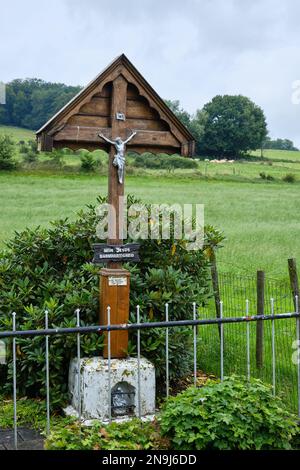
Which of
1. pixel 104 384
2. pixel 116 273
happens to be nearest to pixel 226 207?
pixel 116 273

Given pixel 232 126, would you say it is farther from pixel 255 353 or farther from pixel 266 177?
pixel 255 353

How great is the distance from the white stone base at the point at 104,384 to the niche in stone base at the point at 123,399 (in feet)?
0.06

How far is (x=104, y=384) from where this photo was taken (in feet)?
21.8

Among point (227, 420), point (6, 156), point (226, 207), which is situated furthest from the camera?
point (6, 156)

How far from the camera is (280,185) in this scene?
4081cm

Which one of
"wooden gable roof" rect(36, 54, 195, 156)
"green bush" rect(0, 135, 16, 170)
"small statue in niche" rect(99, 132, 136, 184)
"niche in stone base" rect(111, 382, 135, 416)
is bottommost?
"niche in stone base" rect(111, 382, 135, 416)

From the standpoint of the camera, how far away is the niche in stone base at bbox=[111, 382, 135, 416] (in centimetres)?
675

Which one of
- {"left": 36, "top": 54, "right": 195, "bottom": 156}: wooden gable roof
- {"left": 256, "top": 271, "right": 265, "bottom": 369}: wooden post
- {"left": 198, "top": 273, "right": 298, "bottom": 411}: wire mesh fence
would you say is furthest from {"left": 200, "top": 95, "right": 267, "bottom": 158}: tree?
{"left": 36, "top": 54, "right": 195, "bottom": 156}: wooden gable roof

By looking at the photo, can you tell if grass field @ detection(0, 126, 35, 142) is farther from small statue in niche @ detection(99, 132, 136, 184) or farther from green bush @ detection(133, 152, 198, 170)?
small statue in niche @ detection(99, 132, 136, 184)

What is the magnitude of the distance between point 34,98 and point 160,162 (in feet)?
31.6

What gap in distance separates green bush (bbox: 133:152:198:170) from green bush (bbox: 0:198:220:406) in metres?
33.0
